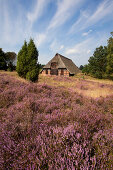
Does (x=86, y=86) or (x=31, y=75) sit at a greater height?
(x=31, y=75)

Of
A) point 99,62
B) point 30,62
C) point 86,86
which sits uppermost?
point 99,62

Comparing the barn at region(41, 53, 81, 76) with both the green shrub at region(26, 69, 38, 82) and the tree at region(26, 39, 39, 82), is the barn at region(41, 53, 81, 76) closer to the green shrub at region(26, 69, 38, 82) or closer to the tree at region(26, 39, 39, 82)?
the tree at region(26, 39, 39, 82)

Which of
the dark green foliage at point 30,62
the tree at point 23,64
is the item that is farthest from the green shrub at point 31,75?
the tree at point 23,64

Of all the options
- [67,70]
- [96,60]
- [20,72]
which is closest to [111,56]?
[96,60]

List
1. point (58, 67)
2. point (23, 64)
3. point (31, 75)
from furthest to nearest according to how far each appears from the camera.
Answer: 1. point (58, 67)
2. point (23, 64)
3. point (31, 75)

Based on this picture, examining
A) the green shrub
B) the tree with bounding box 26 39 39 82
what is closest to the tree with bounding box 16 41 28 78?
the tree with bounding box 26 39 39 82

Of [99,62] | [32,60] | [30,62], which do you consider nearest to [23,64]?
[30,62]

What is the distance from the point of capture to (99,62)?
32.6 m

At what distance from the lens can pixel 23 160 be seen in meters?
1.23

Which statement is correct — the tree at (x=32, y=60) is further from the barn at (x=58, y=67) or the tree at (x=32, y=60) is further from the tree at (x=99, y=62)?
the tree at (x=99, y=62)

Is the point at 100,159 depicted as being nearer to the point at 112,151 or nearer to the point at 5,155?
the point at 112,151

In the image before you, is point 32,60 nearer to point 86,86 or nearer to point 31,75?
point 31,75

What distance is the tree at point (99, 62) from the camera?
32.0 metres

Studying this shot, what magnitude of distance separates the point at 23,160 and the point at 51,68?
30.0 metres
